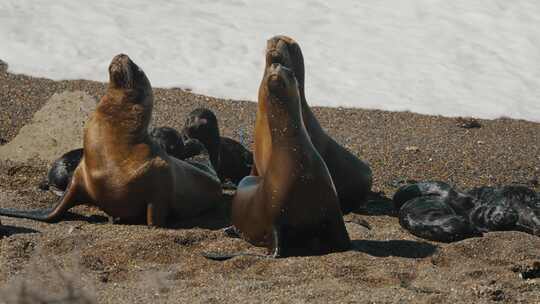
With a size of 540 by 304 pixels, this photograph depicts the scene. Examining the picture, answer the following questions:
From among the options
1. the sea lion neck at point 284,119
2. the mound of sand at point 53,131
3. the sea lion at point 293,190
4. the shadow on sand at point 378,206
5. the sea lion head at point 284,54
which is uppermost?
the sea lion head at point 284,54

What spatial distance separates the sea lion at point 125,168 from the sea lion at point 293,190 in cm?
112

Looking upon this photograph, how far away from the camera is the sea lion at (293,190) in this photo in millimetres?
6957

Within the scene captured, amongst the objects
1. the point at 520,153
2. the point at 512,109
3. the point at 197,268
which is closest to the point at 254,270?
the point at 197,268

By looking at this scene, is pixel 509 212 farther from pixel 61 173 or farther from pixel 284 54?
pixel 61 173

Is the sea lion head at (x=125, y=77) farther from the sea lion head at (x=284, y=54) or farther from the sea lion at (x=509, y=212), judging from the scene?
the sea lion at (x=509, y=212)

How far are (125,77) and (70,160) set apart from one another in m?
1.30

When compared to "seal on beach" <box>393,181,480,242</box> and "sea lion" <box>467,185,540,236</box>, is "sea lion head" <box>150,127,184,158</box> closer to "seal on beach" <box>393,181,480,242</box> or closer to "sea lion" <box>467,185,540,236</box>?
"seal on beach" <box>393,181,480,242</box>

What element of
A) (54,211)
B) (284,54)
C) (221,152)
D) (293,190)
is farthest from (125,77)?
(221,152)

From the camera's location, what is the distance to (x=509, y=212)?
8180 millimetres

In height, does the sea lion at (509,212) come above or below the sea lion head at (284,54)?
below

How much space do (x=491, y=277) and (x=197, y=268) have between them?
5.63 ft

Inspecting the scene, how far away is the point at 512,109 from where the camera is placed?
12.6m

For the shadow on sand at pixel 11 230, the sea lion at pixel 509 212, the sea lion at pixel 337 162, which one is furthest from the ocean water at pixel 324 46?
the shadow on sand at pixel 11 230

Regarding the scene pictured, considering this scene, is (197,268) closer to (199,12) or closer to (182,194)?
(182,194)
